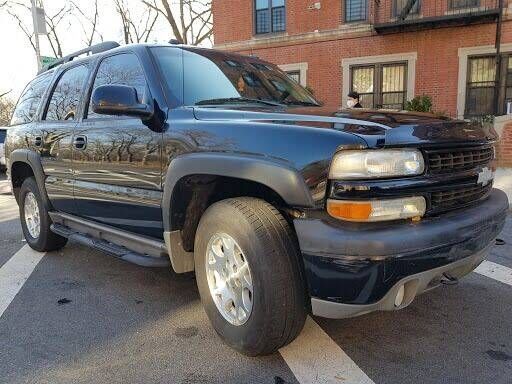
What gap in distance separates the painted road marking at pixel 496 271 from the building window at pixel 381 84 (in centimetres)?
1129

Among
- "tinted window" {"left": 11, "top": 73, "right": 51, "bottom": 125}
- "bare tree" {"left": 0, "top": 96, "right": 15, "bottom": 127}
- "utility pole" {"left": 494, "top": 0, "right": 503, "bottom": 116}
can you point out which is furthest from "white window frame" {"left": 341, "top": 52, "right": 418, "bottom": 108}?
"bare tree" {"left": 0, "top": 96, "right": 15, "bottom": 127}

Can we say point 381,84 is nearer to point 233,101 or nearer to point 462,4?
point 462,4

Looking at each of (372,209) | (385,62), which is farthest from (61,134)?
(385,62)

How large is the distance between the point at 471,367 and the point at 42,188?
413 cm

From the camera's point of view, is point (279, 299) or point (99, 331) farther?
point (99, 331)

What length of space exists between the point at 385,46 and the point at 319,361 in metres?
14.1

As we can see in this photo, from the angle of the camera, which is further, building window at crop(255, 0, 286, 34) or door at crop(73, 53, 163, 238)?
building window at crop(255, 0, 286, 34)

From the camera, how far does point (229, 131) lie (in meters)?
2.74

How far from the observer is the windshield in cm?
338

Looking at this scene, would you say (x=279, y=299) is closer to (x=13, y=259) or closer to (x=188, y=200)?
(x=188, y=200)

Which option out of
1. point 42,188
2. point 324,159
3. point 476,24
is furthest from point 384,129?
point 476,24

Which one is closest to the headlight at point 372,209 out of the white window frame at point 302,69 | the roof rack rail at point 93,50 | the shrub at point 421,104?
the roof rack rail at point 93,50

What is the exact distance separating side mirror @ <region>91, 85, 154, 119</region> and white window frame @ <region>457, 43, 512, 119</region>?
1285 cm

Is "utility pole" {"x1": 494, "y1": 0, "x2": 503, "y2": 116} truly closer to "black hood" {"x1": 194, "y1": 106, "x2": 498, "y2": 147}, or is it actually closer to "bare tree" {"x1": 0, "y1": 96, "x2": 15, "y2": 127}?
"black hood" {"x1": 194, "y1": 106, "x2": 498, "y2": 147}
